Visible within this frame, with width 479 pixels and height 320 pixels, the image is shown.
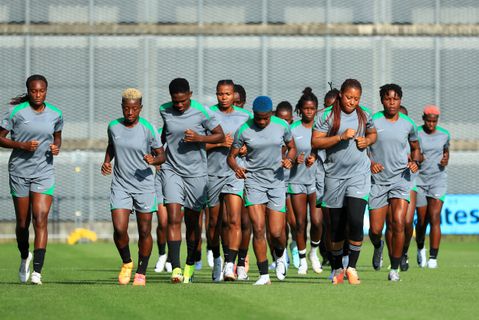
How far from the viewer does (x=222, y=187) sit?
666 inches

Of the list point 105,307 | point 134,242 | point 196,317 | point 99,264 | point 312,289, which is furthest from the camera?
point 134,242

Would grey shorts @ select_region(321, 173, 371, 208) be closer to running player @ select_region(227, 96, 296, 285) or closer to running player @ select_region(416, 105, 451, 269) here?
running player @ select_region(227, 96, 296, 285)

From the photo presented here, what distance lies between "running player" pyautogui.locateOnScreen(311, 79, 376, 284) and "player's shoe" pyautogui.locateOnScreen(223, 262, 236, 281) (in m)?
1.35

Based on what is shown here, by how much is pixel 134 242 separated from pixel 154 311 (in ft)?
82.8

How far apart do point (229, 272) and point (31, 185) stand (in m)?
2.72

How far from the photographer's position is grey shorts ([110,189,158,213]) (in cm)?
1577

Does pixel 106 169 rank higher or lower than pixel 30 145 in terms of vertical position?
lower

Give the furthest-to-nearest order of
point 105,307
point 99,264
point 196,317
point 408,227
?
point 99,264, point 408,227, point 105,307, point 196,317

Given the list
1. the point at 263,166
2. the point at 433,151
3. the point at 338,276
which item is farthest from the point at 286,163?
the point at 433,151

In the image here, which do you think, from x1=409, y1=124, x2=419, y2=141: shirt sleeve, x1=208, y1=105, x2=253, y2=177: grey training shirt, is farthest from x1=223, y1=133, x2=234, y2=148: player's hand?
x1=409, y1=124, x2=419, y2=141: shirt sleeve

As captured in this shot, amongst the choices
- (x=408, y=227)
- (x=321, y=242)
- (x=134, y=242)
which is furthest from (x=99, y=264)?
(x=134, y=242)

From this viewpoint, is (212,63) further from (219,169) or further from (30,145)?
(30,145)

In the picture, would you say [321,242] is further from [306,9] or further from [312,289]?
[306,9]

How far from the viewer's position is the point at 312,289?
14789mm
